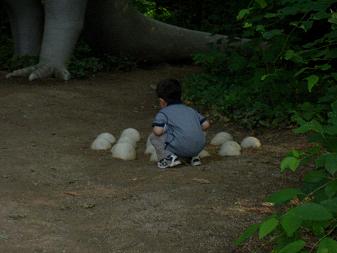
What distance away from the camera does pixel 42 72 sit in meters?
10.6

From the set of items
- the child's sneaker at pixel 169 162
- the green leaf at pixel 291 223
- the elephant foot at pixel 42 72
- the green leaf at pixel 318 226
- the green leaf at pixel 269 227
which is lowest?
the elephant foot at pixel 42 72

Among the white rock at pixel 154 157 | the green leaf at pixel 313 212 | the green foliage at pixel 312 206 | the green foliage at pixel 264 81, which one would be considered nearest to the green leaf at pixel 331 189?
the green foliage at pixel 312 206

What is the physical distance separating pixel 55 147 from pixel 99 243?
298cm

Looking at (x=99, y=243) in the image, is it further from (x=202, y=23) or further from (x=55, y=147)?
(x=202, y=23)

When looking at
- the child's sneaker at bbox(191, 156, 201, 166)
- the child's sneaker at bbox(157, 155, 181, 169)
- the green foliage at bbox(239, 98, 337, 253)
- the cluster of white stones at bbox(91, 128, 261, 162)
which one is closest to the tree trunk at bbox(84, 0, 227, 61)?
the cluster of white stones at bbox(91, 128, 261, 162)

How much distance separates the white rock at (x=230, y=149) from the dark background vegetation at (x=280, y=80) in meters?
0.63

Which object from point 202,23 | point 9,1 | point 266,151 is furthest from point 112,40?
point 266,151

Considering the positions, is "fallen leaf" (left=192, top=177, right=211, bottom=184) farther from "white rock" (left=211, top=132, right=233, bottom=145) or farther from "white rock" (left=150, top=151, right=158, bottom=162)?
"white rock" (left=211, top=132, right=233, bottom=145)

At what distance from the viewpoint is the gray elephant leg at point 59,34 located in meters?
10.9

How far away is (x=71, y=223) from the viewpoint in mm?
4188

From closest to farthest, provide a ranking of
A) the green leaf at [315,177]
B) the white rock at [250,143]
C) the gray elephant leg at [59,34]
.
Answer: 1. the green leaf at [315,177]
2. the white rock at [250,143]
3. the gray elephant leg at [59,34]

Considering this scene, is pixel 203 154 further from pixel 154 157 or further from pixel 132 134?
pixel 132 134

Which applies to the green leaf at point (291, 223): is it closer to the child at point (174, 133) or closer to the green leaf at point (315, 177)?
the green leaf at point (315, 177)

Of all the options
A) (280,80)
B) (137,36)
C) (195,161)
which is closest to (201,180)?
(195,161)
